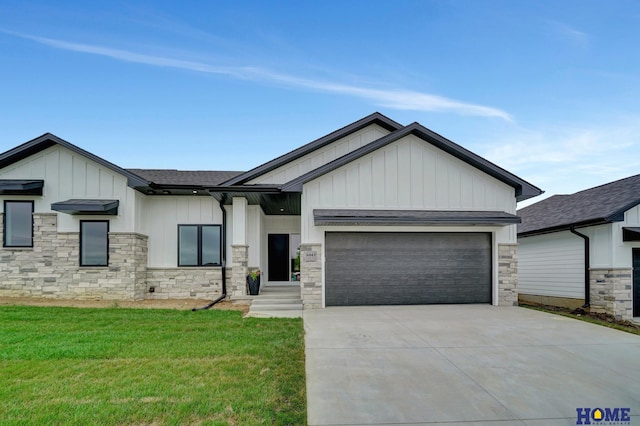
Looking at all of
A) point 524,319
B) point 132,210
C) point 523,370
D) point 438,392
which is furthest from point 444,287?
point 132,210

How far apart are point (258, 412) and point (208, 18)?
13.6 metres

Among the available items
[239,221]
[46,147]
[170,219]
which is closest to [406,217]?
[239,221]

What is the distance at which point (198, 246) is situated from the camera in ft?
41.8

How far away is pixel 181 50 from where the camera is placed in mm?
14664

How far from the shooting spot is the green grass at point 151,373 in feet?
11.8

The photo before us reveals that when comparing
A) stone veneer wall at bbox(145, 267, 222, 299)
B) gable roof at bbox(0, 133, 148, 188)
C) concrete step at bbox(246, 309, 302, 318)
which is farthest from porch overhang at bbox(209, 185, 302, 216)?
concrete step at bbox(246, 309, 302, 318)

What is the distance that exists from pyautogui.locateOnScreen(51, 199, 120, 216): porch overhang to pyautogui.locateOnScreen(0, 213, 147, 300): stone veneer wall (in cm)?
80

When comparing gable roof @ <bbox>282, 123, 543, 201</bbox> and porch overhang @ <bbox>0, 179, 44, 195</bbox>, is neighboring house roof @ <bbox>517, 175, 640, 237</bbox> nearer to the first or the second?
gable roof @ <bbox>282, 123, 543, 201</bbox>

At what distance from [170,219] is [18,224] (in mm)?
4683

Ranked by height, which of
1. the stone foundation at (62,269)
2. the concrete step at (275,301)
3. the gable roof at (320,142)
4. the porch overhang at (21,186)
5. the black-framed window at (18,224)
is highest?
the gable roof at (320,142)

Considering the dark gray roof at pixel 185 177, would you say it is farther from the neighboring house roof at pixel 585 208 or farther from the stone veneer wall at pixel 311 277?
the neighboring house roof at pixel 585 208

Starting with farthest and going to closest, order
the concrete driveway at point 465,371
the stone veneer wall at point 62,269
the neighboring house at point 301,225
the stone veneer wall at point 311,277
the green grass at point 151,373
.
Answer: the stone veneer wall at point 62,269 → the neighboring house at point 301,225 → the stone veneer wall at point 311,277 → the concrete driveway at point 465,371 → the green grass at point 151,373

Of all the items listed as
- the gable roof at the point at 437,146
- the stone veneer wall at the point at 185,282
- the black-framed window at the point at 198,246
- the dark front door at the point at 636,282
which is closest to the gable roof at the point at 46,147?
the black-framed window at the point at 198,246

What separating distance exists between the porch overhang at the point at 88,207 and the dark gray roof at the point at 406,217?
21.5 ft
